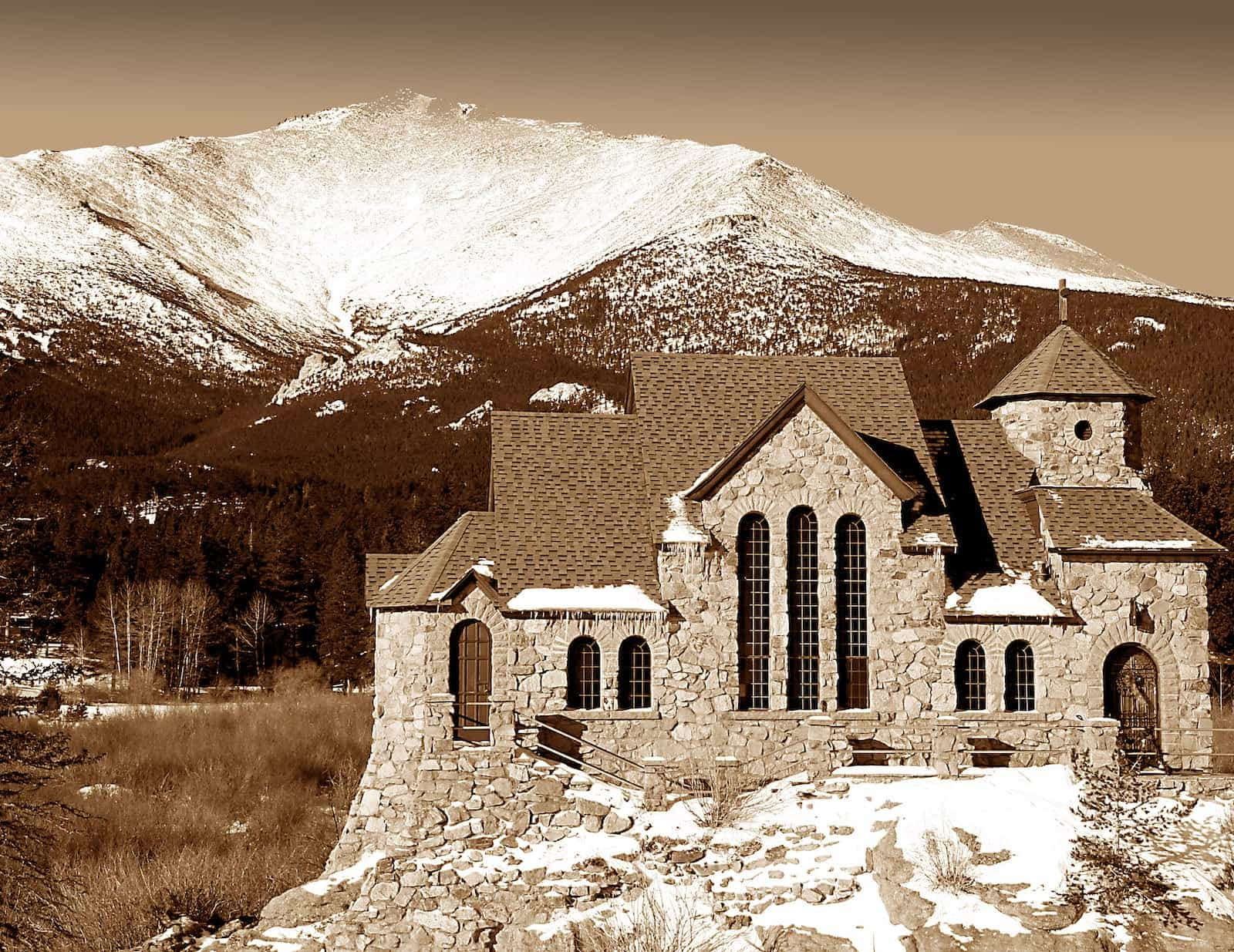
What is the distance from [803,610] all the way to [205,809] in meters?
24.5

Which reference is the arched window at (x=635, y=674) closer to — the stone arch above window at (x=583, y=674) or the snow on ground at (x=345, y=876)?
the stone arch above window at (x=583, y=674)

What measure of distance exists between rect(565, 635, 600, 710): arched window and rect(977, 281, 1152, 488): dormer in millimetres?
12720

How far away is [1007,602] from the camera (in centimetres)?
3412

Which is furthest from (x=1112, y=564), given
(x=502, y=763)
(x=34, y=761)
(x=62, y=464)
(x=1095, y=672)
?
(x=62, y=464)

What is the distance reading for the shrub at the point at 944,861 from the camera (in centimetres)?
2620

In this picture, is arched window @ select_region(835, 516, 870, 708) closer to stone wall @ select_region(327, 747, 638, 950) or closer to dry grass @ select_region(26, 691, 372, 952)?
stone wall @ select_region(327, 747, 638, 950)

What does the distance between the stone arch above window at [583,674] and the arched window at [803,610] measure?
14.9 feet

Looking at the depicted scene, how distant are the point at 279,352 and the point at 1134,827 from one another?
593ft

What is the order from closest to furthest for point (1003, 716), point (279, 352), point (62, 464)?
point (1003, 716) → point (62, 464) → point (279, 352)

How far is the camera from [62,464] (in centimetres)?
12275

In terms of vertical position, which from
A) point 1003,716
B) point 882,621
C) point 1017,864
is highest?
point 882,621

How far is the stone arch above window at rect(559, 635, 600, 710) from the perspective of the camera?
110ft

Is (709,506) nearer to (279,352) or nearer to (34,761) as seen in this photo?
(34,761)

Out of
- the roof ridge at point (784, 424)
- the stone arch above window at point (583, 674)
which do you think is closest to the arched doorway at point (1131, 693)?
the roof ridge at point (784, 424)
